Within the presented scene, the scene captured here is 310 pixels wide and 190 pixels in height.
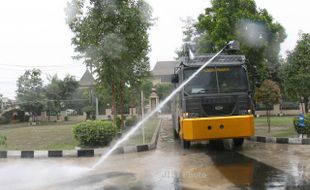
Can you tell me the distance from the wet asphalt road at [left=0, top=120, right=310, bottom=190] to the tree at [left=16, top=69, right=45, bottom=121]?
32820mm

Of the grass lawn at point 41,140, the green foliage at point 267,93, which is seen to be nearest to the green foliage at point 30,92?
the grass lawn at point 41,140

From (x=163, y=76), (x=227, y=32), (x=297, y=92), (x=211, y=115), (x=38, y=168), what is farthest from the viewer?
(x=163, y=76)

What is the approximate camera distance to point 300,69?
1775cm

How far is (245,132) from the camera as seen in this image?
1236 centimetres

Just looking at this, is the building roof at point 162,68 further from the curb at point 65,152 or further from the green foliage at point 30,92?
the curb at point 65,152

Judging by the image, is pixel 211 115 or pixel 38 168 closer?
pixel 38 168

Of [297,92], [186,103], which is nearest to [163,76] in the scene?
[297,92]

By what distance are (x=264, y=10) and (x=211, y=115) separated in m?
20.2

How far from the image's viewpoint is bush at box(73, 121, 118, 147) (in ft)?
45.9

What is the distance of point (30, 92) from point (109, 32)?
28670 millimetres

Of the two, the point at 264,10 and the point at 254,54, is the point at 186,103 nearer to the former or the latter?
the point at 254,54

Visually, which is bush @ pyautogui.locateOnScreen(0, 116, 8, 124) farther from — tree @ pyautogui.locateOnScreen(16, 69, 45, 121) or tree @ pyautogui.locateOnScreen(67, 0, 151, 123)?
tree @ pyautogui.locateOnScreen(67, 0, 151, 123)

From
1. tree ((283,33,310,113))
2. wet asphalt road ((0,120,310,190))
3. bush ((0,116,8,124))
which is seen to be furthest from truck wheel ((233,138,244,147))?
bush ((0,116,8,124))

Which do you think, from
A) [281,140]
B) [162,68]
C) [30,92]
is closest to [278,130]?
[281,140]
